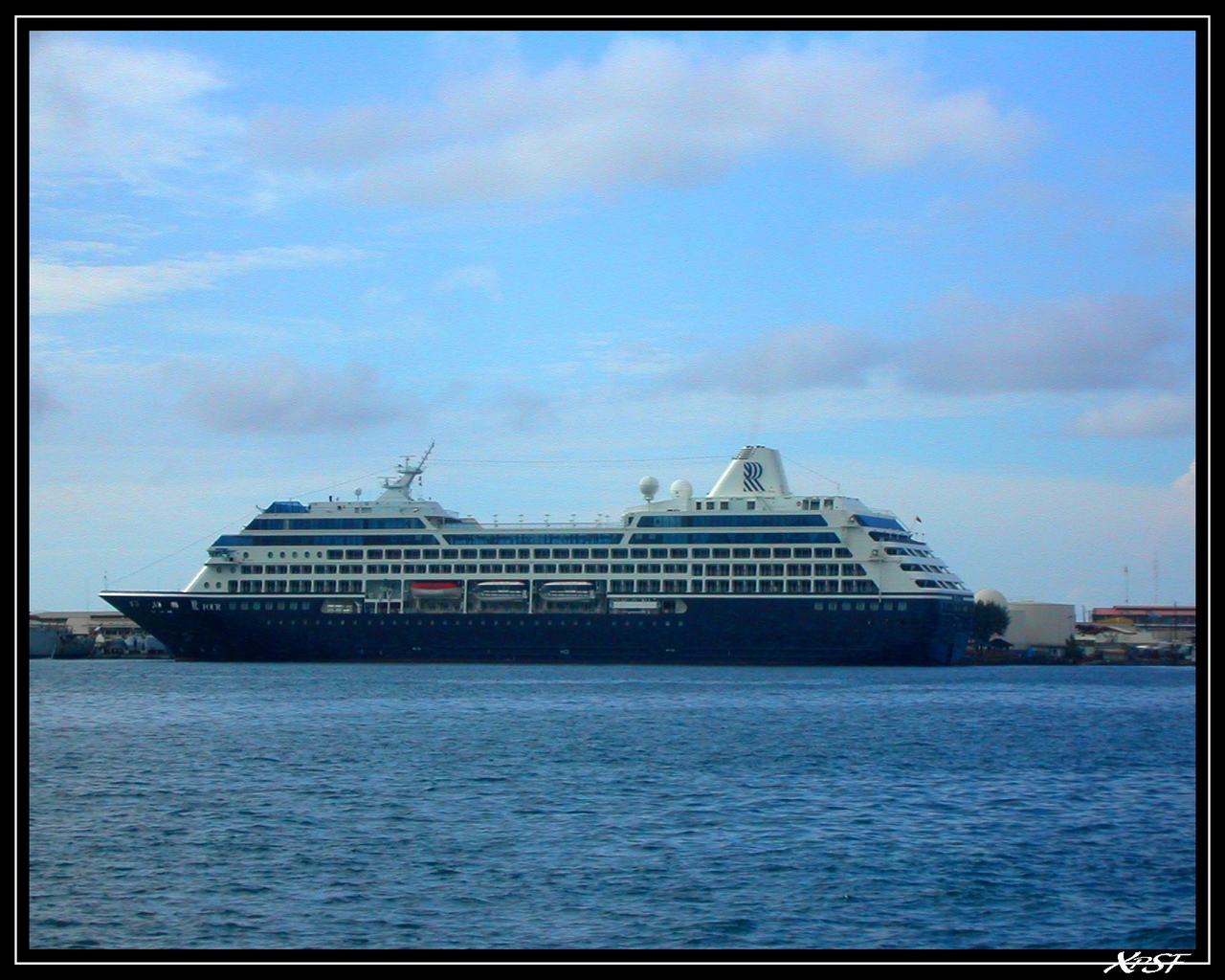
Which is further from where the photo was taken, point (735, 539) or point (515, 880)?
point (735, 539)

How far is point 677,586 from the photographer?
2817 inches

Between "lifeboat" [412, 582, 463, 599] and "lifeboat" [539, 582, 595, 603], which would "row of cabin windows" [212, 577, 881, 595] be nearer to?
"lifeboat" [539, 582, 595, 603]

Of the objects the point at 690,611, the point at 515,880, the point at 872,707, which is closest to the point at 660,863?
the point at 515,880

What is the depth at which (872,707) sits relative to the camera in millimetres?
46500

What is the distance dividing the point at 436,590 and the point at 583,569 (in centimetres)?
779

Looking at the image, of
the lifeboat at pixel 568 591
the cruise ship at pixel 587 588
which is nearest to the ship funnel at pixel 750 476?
the cruise ship at pixel 587 588

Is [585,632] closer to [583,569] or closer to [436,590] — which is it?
[583,569]

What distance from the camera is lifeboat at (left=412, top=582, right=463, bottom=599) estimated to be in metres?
74.2

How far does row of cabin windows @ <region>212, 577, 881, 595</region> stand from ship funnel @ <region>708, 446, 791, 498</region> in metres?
5.83

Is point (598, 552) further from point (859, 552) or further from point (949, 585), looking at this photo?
point (949, 585)

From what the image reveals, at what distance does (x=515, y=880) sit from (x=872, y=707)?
28001 millimetres

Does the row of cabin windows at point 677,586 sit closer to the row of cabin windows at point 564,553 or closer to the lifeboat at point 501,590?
the row of cabin windows at point 564,553

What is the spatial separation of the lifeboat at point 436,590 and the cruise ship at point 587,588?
7 cm
